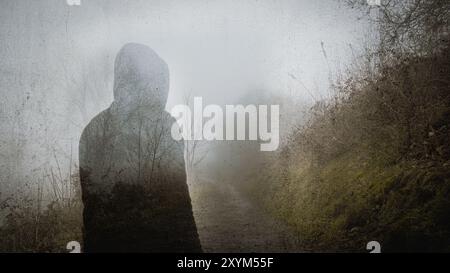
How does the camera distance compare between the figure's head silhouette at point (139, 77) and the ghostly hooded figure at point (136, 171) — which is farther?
the figure's head silhouette at point (139, 77)

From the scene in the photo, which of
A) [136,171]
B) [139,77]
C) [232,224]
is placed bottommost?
[232,224]

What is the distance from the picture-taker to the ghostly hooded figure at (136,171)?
4512mm

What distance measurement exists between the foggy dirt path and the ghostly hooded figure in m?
0.22

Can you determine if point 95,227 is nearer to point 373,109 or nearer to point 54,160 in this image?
point 54,160

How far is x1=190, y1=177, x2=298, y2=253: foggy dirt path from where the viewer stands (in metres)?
4.38

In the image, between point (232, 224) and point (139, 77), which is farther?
point (139, 77)

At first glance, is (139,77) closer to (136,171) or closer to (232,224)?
(136,171)

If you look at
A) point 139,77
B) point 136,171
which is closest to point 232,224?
point 136,171

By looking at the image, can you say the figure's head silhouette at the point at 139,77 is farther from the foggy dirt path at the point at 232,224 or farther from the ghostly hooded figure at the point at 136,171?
the foggy dirt path at the point at 232,224

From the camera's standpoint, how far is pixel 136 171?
16.0 feet

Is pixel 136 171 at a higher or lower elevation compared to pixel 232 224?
higher

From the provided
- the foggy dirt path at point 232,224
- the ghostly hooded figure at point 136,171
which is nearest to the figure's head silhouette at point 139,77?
the ghostly hooded figure at point 136,171

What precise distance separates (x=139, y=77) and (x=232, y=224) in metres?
2.71
